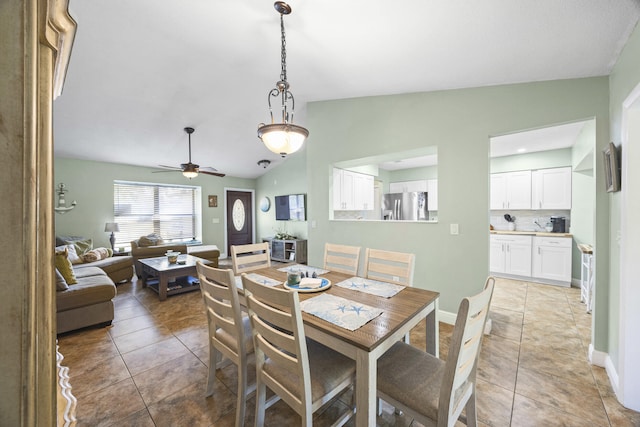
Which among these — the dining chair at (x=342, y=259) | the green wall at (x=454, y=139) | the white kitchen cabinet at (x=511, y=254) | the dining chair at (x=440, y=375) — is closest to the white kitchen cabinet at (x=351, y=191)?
the green wall at (x=454, y=139)

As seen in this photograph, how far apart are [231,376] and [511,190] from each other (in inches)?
214

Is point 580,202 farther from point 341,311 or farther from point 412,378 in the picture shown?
point 341,311

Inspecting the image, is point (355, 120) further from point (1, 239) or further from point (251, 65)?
point (1, 239)

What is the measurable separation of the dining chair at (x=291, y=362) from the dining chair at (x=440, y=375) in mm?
236

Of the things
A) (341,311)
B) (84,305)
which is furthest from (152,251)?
(341,311)

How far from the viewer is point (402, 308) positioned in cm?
150

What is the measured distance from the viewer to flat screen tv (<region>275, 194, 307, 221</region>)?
6426 mm

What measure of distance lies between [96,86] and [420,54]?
3.48m

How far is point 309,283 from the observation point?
1.91m

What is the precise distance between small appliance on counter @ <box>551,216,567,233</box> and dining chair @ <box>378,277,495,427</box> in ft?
15.0

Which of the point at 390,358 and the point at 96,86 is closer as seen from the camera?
the point at 390,358

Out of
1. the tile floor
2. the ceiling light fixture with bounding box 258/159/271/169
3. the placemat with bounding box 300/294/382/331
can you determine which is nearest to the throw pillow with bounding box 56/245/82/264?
the tile floor

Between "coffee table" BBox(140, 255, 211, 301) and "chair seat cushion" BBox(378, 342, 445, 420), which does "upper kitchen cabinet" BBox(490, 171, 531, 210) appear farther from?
"coffee table" BBox(140, 255, 211, 301)

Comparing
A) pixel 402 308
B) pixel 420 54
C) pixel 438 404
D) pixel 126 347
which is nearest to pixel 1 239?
pixel 438 404
